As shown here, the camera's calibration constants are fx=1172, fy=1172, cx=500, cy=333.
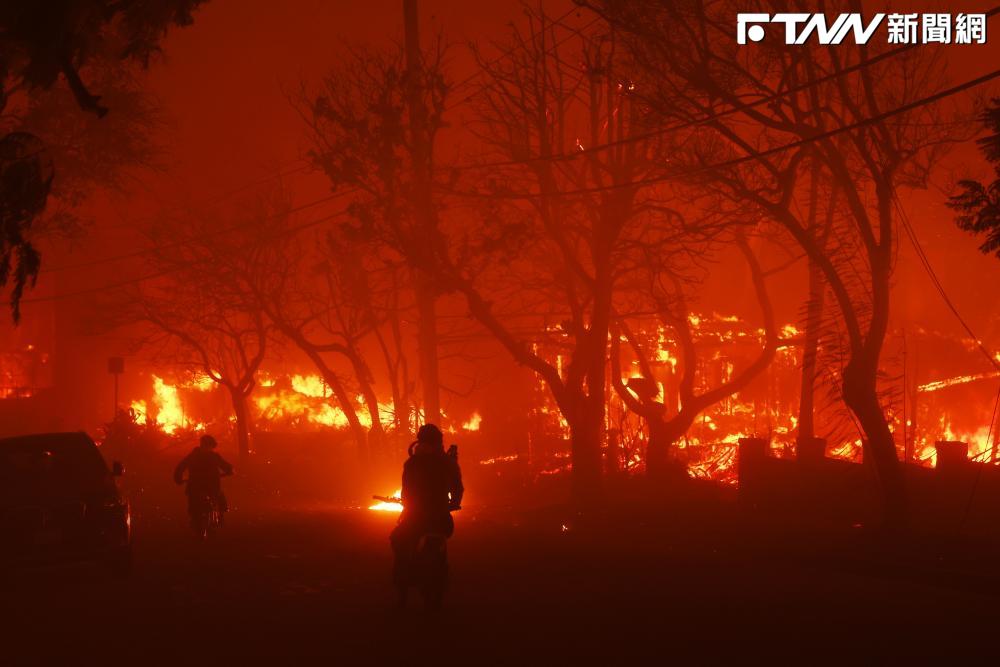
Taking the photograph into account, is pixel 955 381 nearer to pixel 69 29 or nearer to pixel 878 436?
pixel 878 436

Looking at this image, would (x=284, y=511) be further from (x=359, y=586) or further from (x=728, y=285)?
(x=728, y=285)

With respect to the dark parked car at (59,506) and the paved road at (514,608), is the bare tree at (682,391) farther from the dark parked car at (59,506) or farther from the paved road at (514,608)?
the dark parked car at (59,506)

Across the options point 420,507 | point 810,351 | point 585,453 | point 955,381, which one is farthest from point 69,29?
point 955,381

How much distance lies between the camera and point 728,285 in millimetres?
52688

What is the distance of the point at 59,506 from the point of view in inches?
547

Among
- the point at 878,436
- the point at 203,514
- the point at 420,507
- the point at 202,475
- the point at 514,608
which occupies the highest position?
the point at 878,436

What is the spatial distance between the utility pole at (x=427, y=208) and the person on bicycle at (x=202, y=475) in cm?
600

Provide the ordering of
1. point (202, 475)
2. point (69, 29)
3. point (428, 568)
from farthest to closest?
point (202, 475) → point (428, 568) → point (69, 29)

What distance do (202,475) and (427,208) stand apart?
7.96 metres

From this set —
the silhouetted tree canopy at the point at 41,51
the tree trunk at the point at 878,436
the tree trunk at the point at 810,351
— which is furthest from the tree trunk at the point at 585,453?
the silhouetted tree canopy at the point at 41,51

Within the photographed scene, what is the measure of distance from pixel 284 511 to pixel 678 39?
14.3m

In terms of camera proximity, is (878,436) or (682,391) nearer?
(878,436)

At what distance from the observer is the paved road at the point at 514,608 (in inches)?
369

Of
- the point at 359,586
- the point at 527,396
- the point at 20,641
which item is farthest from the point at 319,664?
the point at 527,396
